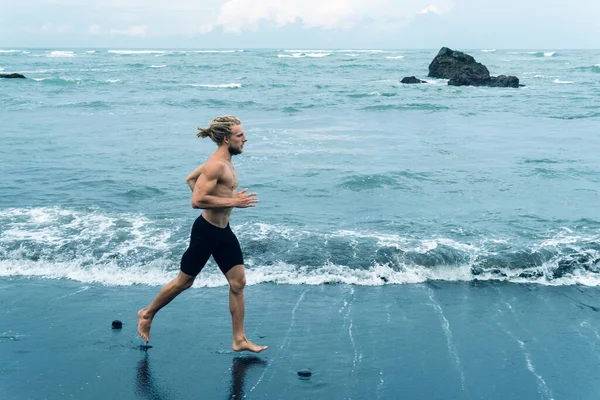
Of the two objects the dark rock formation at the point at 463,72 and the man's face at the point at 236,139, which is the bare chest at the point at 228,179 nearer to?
the man's face at the point at 236,139

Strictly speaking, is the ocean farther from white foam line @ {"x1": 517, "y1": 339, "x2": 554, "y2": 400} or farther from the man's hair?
the man's hair

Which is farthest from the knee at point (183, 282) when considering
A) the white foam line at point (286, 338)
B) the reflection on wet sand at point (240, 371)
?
the white foam line at point (286, 338)

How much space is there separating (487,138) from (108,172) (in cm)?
1179

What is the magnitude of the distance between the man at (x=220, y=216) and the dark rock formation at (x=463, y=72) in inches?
1654

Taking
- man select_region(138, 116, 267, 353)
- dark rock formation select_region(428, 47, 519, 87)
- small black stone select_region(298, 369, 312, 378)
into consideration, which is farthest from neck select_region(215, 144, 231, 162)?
dark rock formation select_region(428, 47, 519, 87)

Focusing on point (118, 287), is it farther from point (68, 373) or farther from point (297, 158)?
point (297, 158)

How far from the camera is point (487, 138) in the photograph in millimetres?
20828

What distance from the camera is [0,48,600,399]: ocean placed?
241 inches

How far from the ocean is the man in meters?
0.64

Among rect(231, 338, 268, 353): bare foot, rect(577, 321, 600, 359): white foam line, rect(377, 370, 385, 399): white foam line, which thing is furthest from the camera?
rect(577, 321, 600, 359): white foam line

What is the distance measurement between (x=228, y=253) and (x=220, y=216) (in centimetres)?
33

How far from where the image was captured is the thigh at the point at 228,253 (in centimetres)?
569

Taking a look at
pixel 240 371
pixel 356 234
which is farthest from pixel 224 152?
pixel 356 234

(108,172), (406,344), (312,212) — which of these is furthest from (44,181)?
(406,344)
